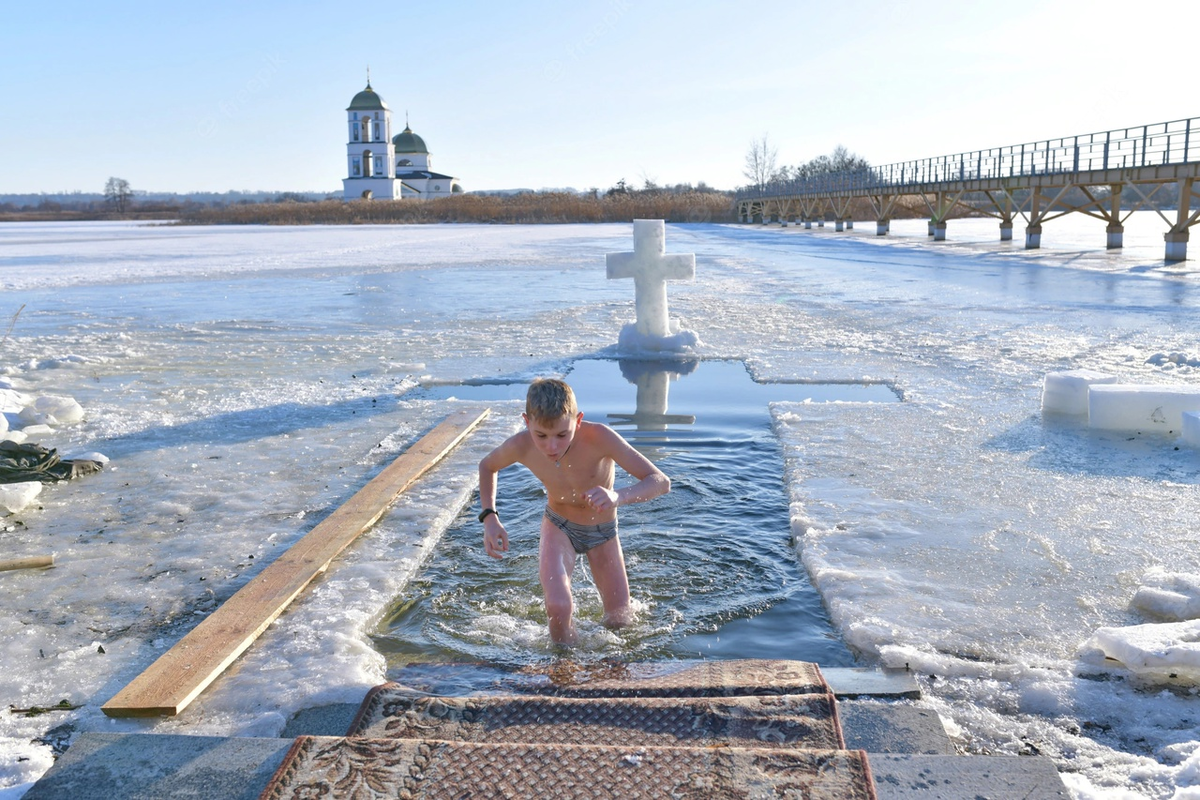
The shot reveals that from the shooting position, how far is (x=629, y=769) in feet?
7.72

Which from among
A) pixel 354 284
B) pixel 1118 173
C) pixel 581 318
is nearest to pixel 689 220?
pixel 1118 173

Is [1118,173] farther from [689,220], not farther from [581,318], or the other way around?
[689,220]

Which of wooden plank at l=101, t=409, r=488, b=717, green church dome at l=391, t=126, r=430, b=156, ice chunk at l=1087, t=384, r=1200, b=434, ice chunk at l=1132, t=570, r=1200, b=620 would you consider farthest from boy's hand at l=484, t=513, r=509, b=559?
green church dome at l=391, t=126, r=430, b=156

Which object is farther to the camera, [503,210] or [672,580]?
[503,210]

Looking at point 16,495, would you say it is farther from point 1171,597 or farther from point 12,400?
point 1171,597

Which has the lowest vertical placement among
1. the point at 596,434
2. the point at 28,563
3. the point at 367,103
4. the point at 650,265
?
the point at 28,563

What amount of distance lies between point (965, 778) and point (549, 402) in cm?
166

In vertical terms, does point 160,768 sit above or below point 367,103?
below

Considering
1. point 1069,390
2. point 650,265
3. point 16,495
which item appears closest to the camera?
point 16,495

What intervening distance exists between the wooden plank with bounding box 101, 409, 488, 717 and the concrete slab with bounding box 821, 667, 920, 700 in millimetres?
1954

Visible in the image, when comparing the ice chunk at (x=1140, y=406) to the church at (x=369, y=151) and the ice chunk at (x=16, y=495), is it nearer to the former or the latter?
the ice chunk at (x=16, y=495)

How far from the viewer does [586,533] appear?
375 cm

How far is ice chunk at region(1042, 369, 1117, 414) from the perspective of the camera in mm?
6793

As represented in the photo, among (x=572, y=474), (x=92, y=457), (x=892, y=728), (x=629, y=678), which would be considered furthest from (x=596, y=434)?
(x=92, y=457)
